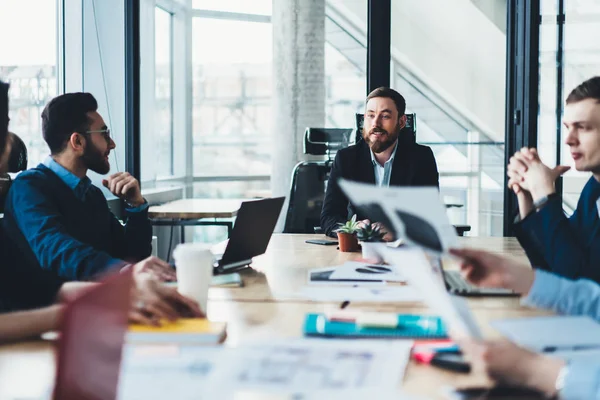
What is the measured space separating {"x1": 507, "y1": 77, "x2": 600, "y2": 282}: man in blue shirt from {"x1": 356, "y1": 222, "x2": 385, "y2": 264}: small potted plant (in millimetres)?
469

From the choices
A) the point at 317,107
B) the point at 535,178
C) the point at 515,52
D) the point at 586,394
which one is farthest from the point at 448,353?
the point at 317,107

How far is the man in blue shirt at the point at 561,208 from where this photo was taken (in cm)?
199

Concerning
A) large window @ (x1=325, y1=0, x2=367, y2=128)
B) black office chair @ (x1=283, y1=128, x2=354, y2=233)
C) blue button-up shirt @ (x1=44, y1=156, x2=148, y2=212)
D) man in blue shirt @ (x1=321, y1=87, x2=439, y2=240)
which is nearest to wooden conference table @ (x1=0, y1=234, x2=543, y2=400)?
blue button-up shirt @ (x1=44, y1=156, x2=148, y2=212)

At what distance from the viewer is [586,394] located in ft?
3.17

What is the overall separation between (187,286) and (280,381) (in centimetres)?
51

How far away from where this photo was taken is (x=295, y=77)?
5809 millimetres

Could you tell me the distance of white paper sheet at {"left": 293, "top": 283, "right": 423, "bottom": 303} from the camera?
1.69m

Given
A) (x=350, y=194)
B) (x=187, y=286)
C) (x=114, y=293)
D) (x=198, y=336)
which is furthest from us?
(x=187, y=286)

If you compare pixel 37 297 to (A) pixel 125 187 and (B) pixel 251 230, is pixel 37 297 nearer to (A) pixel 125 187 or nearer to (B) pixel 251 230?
(B) pixel 251 230

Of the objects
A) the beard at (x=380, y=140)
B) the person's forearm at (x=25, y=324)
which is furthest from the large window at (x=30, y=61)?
the person's forearm at (x=25, y=324)

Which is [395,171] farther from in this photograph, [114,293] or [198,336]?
[114,293]

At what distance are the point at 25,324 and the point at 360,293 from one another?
825mm

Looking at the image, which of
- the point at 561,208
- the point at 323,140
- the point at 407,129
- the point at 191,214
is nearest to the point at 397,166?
the point at 407,129

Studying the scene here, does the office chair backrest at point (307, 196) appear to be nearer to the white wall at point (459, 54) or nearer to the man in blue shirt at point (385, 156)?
the man in blue shirt at point (385, 156)
